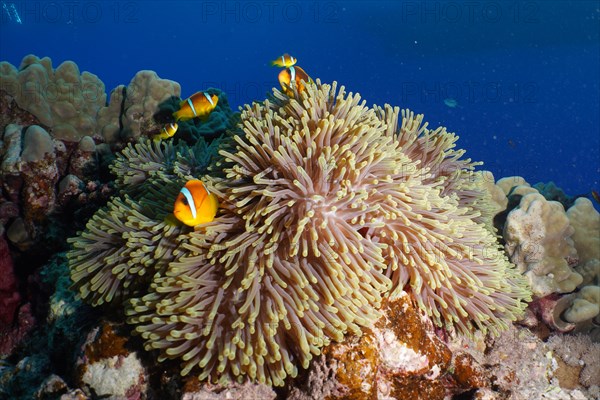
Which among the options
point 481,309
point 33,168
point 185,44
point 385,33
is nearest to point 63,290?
point 33,168

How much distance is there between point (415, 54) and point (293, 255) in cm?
6061

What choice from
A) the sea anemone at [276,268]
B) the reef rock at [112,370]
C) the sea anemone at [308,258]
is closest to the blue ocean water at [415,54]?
the sea anemone at [308,258]

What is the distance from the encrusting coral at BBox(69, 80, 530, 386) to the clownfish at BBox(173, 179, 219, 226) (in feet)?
0.34

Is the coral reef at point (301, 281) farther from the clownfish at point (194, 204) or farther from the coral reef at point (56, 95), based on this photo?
the coral reef at point (56, 95)

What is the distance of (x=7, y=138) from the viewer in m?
4.82

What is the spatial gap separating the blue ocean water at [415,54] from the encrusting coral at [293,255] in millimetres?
4947

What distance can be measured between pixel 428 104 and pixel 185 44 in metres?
77.2

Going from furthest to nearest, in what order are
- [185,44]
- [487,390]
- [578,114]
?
[185,44] → [578,114] → [487,390]

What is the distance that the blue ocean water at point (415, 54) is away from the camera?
139ft

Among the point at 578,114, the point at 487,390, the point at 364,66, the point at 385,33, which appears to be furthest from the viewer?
the point at 578,114

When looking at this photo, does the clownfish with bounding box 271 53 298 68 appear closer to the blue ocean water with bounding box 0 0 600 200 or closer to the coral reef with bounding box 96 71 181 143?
the coral reef with bounding box 96 71 181 143

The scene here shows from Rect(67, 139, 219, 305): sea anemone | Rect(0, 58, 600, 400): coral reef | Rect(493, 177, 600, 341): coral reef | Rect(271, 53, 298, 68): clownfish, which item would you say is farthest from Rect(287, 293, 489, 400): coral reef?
Rect(271, 53, 298, 68): clownfish

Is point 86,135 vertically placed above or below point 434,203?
above

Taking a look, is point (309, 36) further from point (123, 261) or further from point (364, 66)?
point (123, 261)
